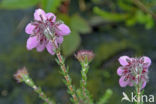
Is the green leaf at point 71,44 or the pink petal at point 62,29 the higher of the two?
the green leaf at point 71,44

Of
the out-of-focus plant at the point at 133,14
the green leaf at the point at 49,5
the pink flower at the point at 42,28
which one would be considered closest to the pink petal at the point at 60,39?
the pink flower at the point at 42,28

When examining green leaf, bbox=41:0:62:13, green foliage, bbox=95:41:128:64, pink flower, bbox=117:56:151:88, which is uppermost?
green leaf, bbox=41:0:62:13

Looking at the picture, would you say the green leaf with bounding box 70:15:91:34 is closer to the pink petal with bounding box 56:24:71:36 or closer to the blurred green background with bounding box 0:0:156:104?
the blurred green background with bounding box 0:0:156:104

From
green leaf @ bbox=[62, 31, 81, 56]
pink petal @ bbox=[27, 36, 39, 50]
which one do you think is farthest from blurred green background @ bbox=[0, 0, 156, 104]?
pink petal @ bbox=[27, 36, 39, 50]

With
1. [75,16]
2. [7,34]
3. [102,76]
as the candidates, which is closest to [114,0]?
[75,16]

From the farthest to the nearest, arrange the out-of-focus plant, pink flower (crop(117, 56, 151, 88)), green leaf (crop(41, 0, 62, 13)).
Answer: the out-of-focus plant < green leaf (crop(41, 0, 62, 13)) < pink flower (crop(117, 56, 151, 88))

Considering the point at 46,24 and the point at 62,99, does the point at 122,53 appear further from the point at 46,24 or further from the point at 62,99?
the point at 46,24

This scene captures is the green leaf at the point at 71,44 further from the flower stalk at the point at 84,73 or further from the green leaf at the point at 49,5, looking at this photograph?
the flower stalk at the point at 84,73
